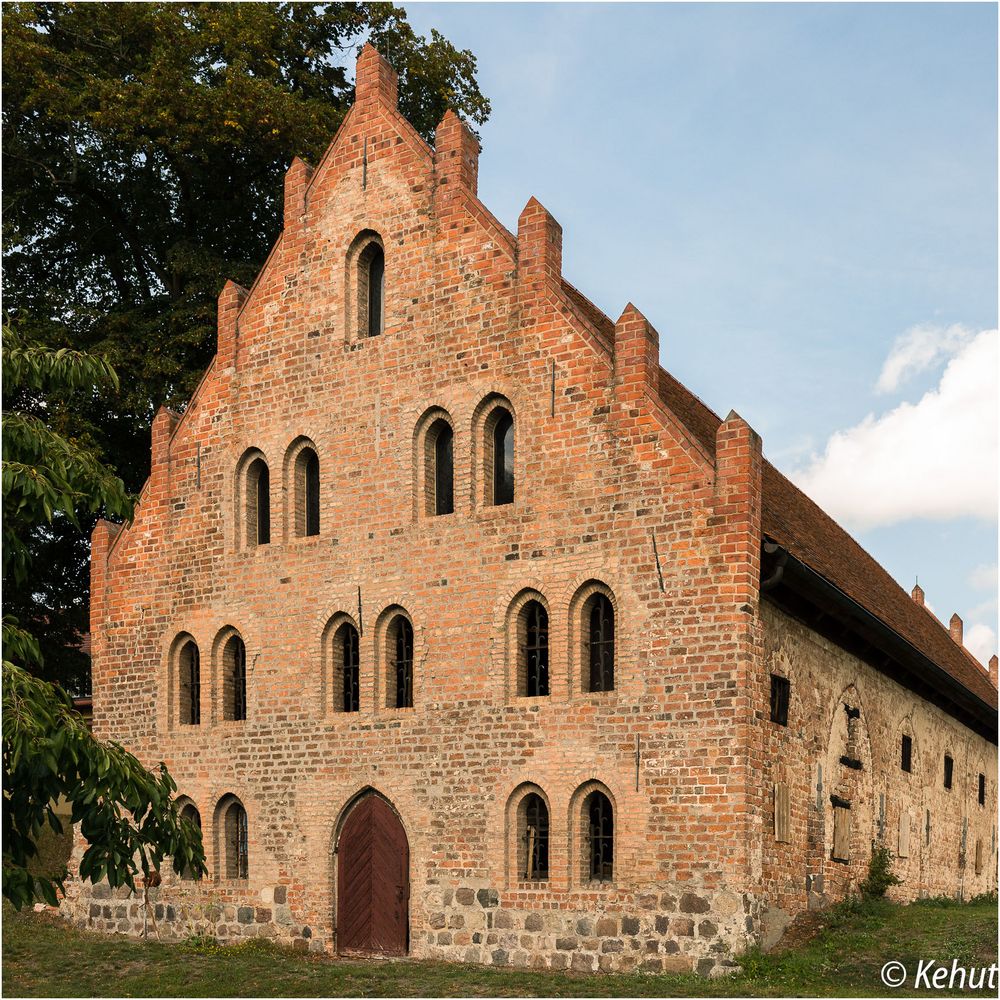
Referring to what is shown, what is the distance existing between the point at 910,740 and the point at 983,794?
7775 mm

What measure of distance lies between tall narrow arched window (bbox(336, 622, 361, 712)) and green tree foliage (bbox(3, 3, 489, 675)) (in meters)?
7.35

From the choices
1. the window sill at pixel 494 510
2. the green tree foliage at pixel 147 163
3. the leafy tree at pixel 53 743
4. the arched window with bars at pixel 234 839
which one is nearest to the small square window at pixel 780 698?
the window sill at pixel 494 510

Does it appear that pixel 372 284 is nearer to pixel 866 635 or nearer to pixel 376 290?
pixel 376 290

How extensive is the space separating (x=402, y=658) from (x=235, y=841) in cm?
427

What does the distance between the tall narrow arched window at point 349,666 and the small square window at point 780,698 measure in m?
6.33

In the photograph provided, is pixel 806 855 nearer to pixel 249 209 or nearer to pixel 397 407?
pixel 397 407

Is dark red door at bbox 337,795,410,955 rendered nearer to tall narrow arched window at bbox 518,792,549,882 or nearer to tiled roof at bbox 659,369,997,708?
tall narrow arched window at bbox 518,792,549,882

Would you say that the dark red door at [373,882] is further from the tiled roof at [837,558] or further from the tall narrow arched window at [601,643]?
the tiled roof at [837,558]

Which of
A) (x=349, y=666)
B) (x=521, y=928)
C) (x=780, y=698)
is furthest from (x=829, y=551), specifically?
(x=521, y=928)

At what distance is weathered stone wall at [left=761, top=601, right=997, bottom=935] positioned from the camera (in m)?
18.6

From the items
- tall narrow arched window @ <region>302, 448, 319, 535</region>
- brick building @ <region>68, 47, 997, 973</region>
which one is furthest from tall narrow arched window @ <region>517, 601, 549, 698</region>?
tall narrow arched window @ <region>302, 448, 319, 535</region>

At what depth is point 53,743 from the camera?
424 inches

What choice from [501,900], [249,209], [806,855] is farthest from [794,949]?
[249,209]

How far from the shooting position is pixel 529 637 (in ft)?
63.1
